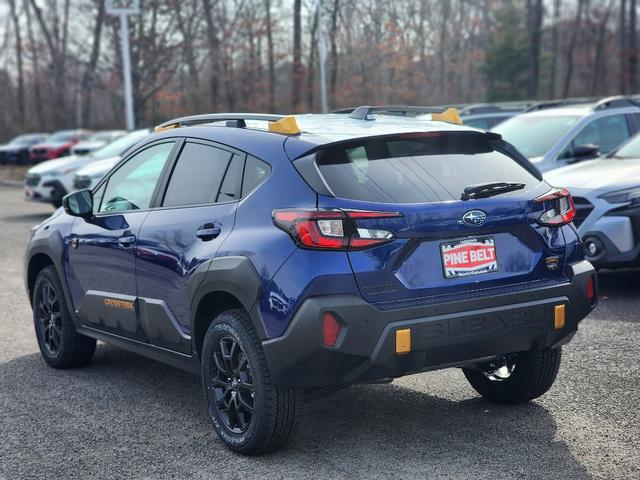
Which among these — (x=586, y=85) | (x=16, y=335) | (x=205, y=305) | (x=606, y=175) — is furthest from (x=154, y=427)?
(x=586, y=85)

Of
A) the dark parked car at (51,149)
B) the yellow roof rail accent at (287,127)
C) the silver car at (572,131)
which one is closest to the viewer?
the yellow roof rail accent at (287,127)

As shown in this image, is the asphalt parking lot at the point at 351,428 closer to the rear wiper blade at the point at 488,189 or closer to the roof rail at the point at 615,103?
the rear wiper blade at the point at 488,189

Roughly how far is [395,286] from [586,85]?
5684 centimetres

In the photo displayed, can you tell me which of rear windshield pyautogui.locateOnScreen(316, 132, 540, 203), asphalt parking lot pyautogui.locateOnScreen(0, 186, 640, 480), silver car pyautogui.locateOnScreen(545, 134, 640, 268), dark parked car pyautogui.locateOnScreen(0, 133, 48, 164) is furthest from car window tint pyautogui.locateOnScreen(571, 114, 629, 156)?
dark parked car pyautogui.locateOnScreen(0, 133, 48, 164)

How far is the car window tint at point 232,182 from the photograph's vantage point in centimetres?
482

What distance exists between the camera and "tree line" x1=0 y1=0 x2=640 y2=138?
93.1ft

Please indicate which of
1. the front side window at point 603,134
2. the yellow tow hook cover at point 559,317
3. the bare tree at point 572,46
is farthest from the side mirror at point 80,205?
the bare tree at point 572,46

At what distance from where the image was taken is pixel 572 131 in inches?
446

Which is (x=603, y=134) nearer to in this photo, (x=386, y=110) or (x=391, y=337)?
(x=386, y=110)

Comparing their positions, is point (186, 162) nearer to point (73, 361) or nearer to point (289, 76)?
point (73, 361)

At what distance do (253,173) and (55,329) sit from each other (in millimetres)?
2603

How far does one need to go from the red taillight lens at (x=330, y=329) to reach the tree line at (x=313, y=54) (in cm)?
2199

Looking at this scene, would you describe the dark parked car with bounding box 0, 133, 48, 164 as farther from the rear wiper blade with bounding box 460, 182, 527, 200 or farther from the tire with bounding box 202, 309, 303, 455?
the rear wiper blade with bounding box 460, 182, 527, 200

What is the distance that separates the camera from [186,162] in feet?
17.5
